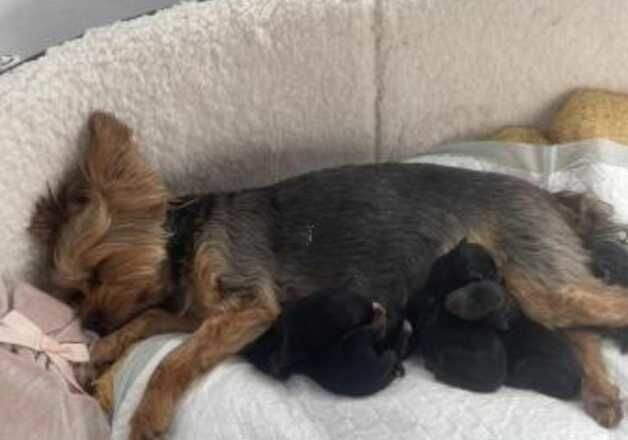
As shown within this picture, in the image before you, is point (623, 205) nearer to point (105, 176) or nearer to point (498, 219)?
point (498, 219)

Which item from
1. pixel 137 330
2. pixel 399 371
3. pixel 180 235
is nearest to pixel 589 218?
pixel 399 371

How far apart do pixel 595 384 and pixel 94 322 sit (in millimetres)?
1071

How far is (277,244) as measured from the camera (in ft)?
6.74

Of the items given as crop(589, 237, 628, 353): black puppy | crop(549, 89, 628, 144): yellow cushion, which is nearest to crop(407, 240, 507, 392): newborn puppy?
crop(589, 237, 628, 353): black puppy

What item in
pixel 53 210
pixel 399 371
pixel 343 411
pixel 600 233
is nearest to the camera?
pixel 343 411

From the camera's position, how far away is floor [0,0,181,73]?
2408 mm

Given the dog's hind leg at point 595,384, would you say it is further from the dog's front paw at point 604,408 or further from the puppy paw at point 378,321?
the puppy paw at point 378,321

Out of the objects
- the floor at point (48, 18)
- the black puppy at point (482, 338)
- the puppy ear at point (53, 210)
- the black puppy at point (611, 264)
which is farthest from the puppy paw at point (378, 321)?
the floor at point (48, 18)

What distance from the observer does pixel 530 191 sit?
2.09 meters

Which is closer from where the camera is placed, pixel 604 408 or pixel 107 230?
pixel 604 408

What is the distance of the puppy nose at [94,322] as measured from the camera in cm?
201

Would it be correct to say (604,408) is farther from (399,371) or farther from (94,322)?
(94,322)

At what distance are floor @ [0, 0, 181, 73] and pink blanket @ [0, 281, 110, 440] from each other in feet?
2.51

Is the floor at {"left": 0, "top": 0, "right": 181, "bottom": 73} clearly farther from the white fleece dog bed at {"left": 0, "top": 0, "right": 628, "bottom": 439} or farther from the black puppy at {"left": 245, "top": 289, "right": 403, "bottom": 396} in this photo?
the black puppy at {"left": 245, "top": 289, "right": 403, "bottom": 396}
